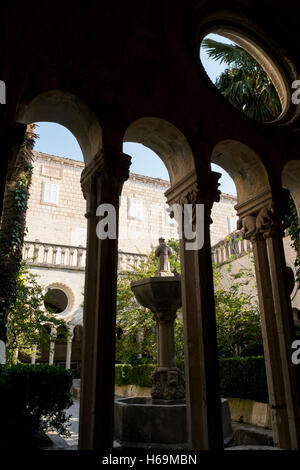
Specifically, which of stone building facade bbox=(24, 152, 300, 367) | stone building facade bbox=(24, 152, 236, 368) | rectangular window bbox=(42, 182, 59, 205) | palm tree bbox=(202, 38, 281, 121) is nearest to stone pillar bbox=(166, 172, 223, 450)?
palm tree bbox=(202, 38, 281, 121)

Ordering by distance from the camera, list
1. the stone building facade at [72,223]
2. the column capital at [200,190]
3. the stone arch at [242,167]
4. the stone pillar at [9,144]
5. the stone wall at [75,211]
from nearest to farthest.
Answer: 1. the stone pillar at [9,144]
2. the column capital at [200,190]
3. the stone arch at [242,167]
4. the stone building facade at [72,223]
5. the stone wall at [75,211]

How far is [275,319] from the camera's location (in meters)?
4.07

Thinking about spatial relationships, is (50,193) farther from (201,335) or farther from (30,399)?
(201,335)

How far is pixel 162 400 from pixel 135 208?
15739mm

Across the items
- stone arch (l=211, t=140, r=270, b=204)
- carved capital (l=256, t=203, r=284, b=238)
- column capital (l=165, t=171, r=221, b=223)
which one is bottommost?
carved capital (l=256, t=203, r=284, b=238)

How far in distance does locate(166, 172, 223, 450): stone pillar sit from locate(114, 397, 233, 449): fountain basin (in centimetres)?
139

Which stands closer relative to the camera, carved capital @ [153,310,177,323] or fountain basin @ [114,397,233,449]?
fountain basin @ [114,397,233,449]

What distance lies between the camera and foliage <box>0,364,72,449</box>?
12.4ft

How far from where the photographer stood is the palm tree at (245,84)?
279 inches

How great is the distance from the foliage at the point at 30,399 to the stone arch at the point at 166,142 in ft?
9.45

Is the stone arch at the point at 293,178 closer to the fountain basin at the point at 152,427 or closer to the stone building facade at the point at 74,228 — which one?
the fountain basin at the point at 152,427

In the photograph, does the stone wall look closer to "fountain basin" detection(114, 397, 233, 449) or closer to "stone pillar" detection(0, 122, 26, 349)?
"fountain basin" detection(114, 397, 233, 449)

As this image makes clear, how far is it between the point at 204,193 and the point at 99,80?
5.54ft

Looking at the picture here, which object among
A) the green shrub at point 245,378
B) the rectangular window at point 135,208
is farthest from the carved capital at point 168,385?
the rectangular window at point 135,208
